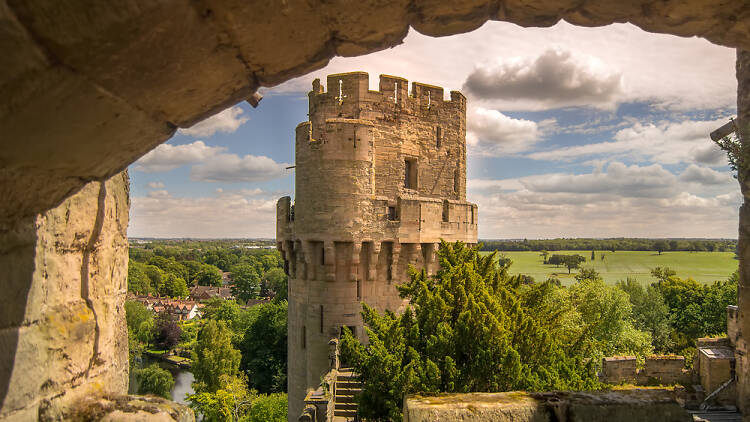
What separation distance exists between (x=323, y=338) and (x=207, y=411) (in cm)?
1849

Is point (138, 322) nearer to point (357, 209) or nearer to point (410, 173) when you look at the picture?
point (410, 173)

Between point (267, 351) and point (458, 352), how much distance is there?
30.1 metres

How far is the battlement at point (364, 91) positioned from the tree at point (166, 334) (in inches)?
2012

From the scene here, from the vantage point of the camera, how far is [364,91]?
1570 centimetres

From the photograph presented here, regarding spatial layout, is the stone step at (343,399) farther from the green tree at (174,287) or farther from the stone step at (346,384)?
the green tree at (174,287)

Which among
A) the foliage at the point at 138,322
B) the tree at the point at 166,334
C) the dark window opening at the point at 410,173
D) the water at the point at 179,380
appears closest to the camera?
the dark window opening at the point at 410,173

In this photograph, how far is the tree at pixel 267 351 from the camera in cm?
3559

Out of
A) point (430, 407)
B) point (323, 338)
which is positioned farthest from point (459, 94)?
point (430, 407)

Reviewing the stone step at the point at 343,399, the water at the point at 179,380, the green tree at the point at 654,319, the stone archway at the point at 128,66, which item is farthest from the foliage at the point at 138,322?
the stone archway at the point at 128,66

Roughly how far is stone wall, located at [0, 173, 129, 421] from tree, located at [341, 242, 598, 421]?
21.5 feet

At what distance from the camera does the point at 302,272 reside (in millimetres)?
15555

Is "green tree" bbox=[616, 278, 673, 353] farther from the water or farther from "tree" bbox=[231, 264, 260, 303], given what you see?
"tree" bbox=[231, 264, 260, 303]

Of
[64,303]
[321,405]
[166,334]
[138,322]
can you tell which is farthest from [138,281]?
[64,303]

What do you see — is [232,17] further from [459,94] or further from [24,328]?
[459,94]
